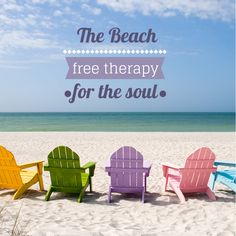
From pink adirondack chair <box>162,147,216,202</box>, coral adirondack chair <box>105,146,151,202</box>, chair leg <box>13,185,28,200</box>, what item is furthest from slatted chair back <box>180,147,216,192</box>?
chair leg <box>13,185,28,200</box>

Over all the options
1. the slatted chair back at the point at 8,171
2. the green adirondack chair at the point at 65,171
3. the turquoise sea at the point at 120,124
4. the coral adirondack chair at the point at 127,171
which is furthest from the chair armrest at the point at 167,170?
the turquoise sea at the point at 120,124

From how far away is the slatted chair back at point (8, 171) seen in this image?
18.6ft

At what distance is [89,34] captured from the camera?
9430 millimetres

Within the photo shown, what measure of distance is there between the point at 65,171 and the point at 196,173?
6.59 feet

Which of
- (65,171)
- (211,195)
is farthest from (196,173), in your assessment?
(65,171)

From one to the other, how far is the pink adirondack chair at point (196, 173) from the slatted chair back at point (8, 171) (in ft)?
8.01

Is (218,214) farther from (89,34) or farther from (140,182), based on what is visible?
(89,34)

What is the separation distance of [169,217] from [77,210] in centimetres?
127

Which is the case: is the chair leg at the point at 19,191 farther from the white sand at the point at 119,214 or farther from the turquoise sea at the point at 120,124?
the turquoise sea at the point at 120,124

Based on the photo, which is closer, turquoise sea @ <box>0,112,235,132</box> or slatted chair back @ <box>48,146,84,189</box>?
slatted chair back @ <box>48,146,84,189</box>

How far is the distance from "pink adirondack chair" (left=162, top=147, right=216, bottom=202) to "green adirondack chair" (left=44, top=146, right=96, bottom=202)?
58.2 inches

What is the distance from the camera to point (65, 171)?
5594 mm

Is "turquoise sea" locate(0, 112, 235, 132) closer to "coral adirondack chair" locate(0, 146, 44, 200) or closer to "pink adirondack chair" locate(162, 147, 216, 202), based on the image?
"pink adirondack chair" locate(162, 147, 216, 202)

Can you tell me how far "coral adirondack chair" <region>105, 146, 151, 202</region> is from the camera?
5637 mm
